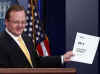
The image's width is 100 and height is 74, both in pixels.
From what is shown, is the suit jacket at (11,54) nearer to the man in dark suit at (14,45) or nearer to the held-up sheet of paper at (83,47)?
the man in dark suit at (14,45)

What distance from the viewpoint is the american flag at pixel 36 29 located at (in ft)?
12.5

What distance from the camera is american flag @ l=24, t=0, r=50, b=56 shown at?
12.5ft

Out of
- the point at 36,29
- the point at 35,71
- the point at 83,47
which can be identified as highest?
the point at 35,71

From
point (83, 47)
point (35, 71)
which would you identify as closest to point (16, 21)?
point (83, 47)

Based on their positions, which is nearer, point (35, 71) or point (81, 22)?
point (35, 71)

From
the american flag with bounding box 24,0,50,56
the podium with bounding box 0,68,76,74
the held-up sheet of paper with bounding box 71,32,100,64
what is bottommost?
the american flag with bounding box 24,0,50,56

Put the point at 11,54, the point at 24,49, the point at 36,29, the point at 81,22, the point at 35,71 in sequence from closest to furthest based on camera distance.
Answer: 1. the point at 35,71
2. the point at 11,54
3. the point at 24,49
4. the point at 36,29
5. the point at 81,22

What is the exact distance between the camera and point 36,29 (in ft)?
12.6

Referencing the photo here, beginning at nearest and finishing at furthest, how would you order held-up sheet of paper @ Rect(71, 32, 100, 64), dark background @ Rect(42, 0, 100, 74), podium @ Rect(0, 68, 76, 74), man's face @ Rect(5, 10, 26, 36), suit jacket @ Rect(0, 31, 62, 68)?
podium @ Rect(0, 68, 76, 74), suit jacket @ Rect(0, 31, 62, 68), man's face @ Rect(5, 10, 26, 36), held-up sheet of paper @ Rect(71, 32, 100, 64), dark background @ Rect(42, 0, 100, 74)

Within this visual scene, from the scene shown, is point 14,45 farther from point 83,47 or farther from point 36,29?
point 36,29

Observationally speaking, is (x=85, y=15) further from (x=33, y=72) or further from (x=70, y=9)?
(x=33, y=72)

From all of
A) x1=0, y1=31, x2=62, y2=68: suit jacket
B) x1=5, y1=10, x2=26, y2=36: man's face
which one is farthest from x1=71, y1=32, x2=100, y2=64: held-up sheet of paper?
x1=5, y1=10, x2=26, y2=36: man's face

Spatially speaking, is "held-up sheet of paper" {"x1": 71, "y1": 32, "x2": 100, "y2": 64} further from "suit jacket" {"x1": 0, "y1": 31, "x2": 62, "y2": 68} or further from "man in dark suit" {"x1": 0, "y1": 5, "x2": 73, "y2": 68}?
"suit jacket" {"x1": 0, "y1": 31, "x2": 62, "y2": 68}

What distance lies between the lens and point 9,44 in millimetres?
2188
